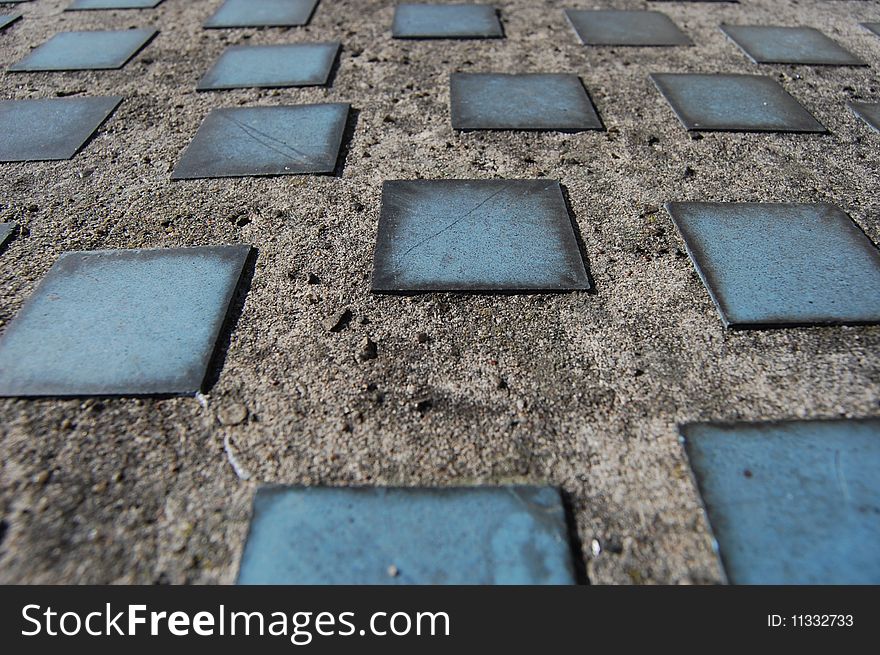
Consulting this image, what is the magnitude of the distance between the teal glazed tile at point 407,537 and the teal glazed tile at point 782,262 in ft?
2.61

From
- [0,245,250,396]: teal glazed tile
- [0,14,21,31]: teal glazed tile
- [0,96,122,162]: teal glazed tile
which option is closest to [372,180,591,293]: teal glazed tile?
[0,245,250,396]: teal glazed tile

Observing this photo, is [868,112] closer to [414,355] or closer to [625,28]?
[625,28]

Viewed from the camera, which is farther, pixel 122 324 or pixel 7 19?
pixel 7 19

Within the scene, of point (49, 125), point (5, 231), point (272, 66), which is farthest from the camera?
point (272, 66)

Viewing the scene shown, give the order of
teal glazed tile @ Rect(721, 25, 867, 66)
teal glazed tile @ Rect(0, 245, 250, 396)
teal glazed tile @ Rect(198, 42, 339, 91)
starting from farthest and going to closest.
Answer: teal glazed tile @ Rect(721, 25, 867, 66), teal glazed tile @ Rect(198, 42, 339, 91), teal glazed tile @ Rect(0, 245, 250, 396)

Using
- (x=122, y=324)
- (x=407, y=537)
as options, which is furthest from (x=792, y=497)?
(x=122, y=324)

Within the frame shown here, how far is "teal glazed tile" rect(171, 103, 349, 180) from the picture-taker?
7.17ft

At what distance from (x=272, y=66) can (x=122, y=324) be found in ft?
5.68

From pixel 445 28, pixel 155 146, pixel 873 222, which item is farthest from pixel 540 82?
pixel 155 146

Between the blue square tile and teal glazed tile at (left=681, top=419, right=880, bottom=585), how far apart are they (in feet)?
4.84

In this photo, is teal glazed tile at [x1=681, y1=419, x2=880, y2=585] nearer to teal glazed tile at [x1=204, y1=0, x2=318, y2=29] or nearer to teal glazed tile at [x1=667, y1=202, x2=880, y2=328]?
teal glazed tile at [x1=667, y1=202, x2=880, y2=328]

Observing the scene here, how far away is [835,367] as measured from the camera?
1.47m

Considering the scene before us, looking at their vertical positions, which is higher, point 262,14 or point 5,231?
point 262,14

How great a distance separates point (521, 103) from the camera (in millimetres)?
2533
